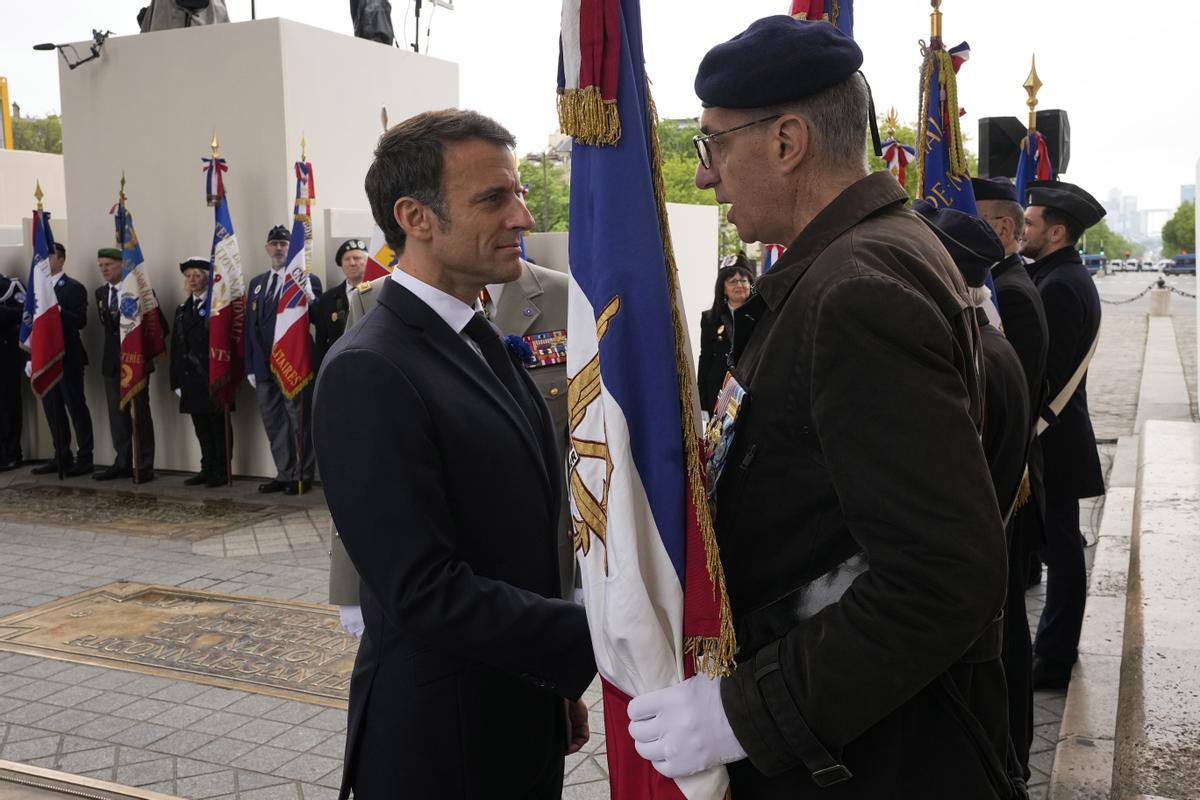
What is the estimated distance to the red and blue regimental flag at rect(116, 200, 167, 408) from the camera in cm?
991

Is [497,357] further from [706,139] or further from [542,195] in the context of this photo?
[542,195]

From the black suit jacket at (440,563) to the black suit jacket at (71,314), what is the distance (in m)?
9.47

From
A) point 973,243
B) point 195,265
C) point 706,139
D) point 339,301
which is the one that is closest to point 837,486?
point 706,139

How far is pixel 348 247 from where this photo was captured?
30.2 feet

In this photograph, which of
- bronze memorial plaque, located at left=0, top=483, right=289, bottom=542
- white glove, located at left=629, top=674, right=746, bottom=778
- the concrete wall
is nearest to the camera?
white glove, located at left=629, top=674, right=746, bottom=778

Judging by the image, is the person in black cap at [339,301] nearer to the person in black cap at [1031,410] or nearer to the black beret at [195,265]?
the black beret at [195,265]

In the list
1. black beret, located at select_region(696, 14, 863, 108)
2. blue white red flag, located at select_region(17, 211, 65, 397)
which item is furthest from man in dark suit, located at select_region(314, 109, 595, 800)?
blue white red flag, located at select_region(17, 211, 65, 397)

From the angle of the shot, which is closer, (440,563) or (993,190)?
(440,563)

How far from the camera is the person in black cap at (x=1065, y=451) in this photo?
4.72 metres

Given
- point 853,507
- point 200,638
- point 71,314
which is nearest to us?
point 853,507

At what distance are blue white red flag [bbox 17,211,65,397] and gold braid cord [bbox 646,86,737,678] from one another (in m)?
9.85

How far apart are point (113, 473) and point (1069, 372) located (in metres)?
8.76

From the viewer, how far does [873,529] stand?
1.36 metres

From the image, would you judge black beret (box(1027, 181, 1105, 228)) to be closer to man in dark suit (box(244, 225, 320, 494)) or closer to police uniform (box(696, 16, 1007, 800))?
police uniform (box(696, 16, 1007, 800))
